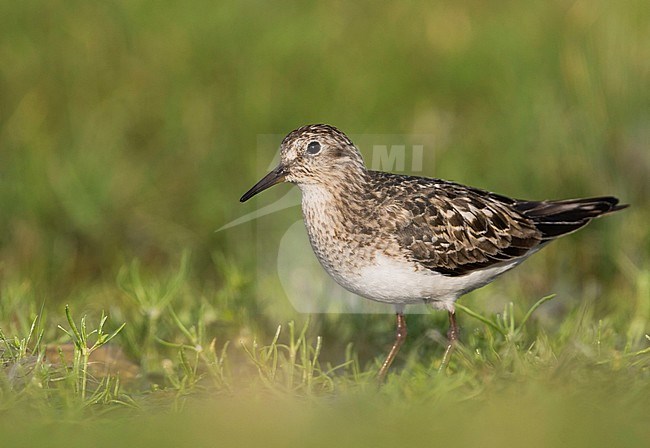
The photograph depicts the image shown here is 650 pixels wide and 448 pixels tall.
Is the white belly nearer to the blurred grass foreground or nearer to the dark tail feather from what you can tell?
the blurred grass foreground

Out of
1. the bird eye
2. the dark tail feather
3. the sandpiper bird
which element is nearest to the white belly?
the sandpiper bird

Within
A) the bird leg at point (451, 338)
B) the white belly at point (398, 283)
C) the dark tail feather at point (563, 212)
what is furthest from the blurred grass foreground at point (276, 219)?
the dark tail feather at point (563, 212)

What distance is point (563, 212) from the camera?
738 centimetres

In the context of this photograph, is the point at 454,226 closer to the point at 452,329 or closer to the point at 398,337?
the point at 452,329

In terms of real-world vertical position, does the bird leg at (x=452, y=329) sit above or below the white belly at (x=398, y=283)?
below

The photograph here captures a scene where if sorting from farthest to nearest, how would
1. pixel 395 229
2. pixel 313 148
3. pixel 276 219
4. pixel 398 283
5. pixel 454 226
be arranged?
1. pixel 276 219
2. pixel 454 226
3. pixel 313 148
4. pixel 395 229
5. pixel 398 283

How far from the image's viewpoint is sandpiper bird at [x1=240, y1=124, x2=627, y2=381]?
639 cm

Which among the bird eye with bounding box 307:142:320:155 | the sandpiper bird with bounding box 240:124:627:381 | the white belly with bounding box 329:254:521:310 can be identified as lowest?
the white belly with bounding box 329:254:521:310

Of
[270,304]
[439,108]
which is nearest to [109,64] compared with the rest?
[439,108]

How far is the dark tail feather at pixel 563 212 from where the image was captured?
7265 mm

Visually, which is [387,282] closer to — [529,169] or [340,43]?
[529,169]

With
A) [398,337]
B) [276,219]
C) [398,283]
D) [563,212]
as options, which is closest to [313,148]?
[398,283]

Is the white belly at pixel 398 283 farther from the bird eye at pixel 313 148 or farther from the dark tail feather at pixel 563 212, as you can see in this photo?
the dark tail feather at pixel 563 212

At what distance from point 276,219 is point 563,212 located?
3110mm
